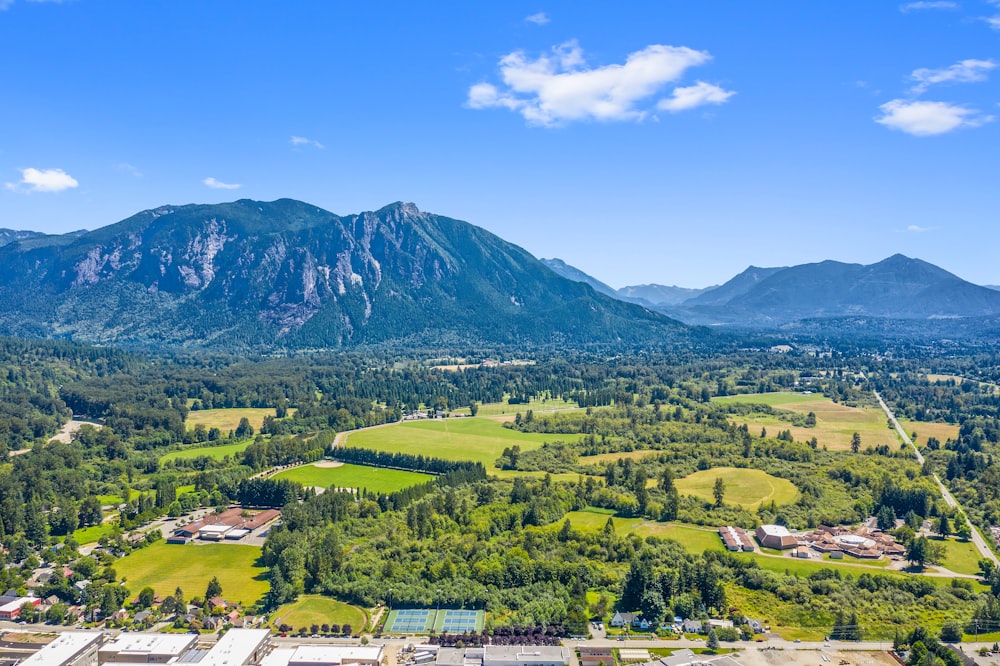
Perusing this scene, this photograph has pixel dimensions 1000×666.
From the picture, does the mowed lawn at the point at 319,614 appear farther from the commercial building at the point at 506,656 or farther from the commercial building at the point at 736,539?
the commercial building at the point at 736,539

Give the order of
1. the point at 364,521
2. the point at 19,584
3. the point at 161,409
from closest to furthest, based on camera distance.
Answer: the point at 19,584 < the point at 364,521 < the point at 161,409

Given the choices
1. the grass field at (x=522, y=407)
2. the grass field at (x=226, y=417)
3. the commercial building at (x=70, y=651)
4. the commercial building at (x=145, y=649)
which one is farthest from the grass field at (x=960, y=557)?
the grass field at (x=226, y=417)

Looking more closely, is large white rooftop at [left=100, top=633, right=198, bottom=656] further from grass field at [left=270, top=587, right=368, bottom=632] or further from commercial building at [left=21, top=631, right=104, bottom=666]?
grass field at [left=270, top=587, right=368, bottom=632]

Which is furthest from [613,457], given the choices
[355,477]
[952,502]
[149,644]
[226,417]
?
[226,417]

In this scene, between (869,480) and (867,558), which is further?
(869,480)

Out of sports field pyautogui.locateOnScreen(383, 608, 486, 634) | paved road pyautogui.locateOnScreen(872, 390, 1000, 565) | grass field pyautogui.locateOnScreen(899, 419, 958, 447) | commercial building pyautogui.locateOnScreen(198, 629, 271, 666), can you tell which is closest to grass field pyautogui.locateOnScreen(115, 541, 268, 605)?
commercial building pyautogui.locateOnScreen(198, 629, 271, 666)

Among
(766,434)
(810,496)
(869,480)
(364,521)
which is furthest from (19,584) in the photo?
(766,434)

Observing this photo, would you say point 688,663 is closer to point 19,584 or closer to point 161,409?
point 19,584
